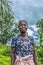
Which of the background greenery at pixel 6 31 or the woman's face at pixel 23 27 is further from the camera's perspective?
the background greenery at pixel 6 31

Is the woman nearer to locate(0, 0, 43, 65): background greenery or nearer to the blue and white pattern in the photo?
the blue and white pattern

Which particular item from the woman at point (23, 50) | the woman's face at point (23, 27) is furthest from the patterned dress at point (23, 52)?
the woman's face at point (23, 27)

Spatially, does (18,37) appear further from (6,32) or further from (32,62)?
(6,32)

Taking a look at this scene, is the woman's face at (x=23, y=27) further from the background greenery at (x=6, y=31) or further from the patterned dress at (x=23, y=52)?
the background greenery at (x=6, y=31)

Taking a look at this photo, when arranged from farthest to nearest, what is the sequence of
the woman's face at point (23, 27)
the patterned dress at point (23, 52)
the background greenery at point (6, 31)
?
the background greenery at point (6, 31)
the woman's face at point (23, 27)
the patterned dress at point (23, 52)

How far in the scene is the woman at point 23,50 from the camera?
5352 millimetres

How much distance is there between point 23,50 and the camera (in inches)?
211

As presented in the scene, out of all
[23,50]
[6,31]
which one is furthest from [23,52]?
[6,31]

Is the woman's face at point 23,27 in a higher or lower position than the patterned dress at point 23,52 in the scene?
higher

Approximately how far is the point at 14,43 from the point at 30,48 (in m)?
0.29

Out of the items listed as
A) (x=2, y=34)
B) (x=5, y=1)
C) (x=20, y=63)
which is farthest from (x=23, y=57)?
(x=2, y=34)

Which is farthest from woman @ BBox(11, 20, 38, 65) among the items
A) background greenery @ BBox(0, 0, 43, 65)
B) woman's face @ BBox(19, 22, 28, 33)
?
background greenery @ BBox(0, 0, 43, 65)

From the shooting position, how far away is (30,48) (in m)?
5.37

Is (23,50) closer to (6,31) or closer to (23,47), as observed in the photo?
(23,47)
